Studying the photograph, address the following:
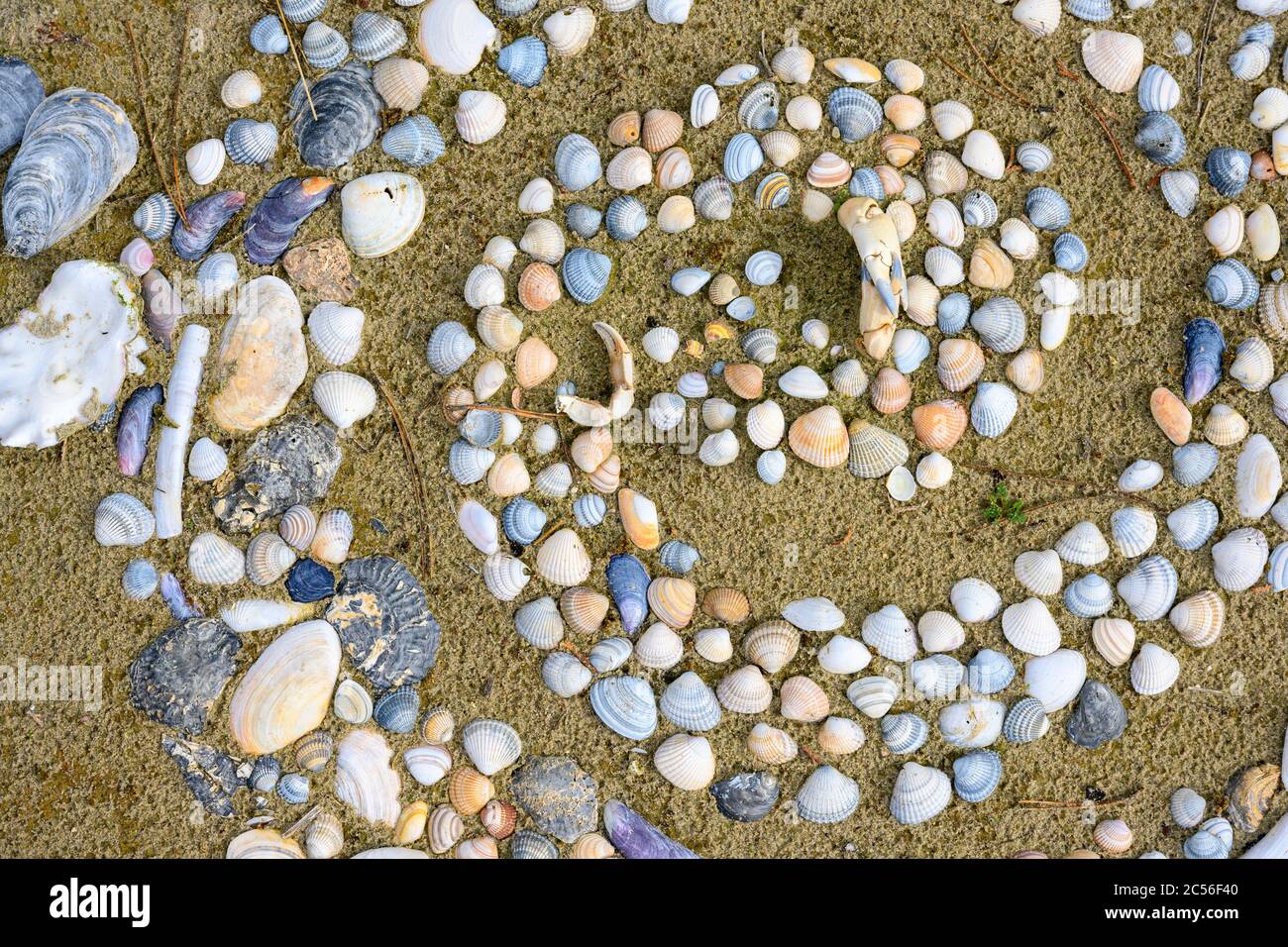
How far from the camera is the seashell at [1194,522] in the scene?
2123mm

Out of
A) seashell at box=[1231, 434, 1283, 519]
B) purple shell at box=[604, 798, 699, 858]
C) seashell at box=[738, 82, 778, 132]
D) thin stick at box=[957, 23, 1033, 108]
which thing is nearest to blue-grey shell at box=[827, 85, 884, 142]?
seashell at box=[738, 82, 778, 132]

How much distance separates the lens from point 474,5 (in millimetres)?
2100

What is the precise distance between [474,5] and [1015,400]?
5.23 ft

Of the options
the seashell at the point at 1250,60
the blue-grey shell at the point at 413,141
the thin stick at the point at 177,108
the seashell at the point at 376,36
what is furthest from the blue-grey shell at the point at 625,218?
the seashell at the point at 1250,60

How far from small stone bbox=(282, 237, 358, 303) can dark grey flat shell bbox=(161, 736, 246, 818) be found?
1.12 m

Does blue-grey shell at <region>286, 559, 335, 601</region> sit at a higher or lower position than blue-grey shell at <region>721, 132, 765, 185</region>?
lower

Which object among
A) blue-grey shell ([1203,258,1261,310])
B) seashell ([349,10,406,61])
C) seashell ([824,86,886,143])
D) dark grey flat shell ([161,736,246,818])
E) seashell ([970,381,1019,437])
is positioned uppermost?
seashell ([349,10,406,61])

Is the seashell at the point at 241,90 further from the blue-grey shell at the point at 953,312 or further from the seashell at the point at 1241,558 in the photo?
the seashell at the point at 1241,558

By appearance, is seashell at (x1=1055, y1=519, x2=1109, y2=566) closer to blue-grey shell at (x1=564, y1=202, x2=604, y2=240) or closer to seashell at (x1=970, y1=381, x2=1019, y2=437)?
seashell at (x1=970, y1=381, x2=1019, y2=437)

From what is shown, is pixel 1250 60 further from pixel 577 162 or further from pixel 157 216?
pixel 157 216

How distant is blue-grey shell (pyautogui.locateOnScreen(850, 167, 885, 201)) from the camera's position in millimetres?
2094

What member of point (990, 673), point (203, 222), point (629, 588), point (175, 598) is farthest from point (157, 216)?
point (990, 673)

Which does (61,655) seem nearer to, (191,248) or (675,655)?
(191,248)
